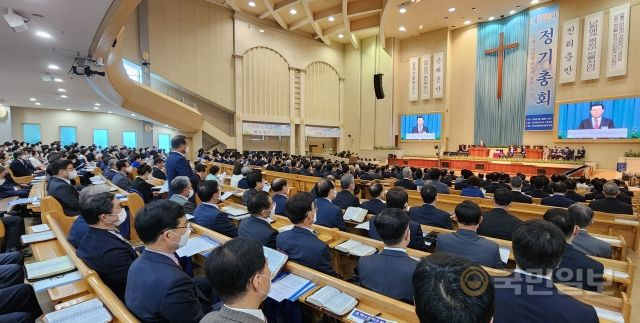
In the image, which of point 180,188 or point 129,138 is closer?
point 180,188

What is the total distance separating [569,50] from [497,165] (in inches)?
204

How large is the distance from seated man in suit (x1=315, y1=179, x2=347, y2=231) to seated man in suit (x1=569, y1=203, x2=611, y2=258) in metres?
1.96

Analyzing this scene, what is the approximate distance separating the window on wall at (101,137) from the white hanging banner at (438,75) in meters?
19.6

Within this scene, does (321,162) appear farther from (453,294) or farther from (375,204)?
(453,294)

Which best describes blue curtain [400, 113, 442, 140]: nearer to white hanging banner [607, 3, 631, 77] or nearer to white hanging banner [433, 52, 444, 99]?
white hanging banner [433, 52, 444, 99]

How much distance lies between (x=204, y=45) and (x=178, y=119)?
13.4ft

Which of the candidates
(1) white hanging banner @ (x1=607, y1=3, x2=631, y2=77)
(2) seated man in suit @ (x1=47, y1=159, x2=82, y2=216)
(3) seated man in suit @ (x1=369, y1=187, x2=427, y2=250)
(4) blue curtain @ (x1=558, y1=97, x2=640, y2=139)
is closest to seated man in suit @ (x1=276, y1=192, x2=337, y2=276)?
(3) seated man in suit @ (x1=369, y1=187, x2=427, y2=250)

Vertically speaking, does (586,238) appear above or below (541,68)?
below

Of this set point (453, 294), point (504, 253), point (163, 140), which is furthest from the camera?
point (163, 140)

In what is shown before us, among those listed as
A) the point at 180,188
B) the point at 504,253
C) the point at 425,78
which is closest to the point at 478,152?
the point at 425,78

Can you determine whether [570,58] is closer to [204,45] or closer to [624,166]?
[624,166]

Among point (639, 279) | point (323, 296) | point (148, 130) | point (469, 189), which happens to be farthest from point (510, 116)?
point (148, 130)

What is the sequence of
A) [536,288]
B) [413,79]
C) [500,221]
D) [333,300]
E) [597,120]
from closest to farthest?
[536,288], [333,300], [500,221], [597,120], [413,79]

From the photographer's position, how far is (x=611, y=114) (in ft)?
35.7
